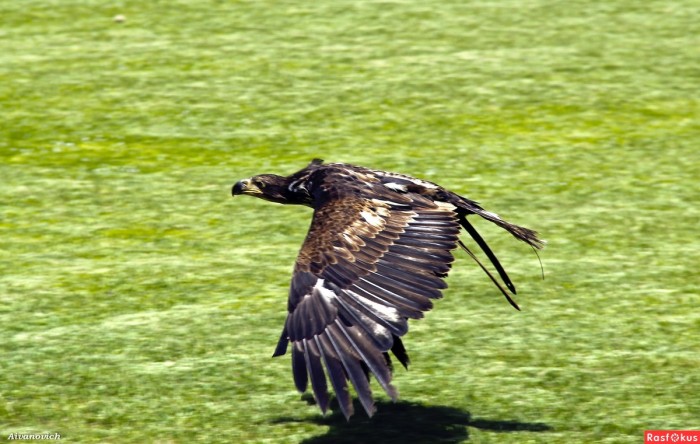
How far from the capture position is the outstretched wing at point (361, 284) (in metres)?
5.94

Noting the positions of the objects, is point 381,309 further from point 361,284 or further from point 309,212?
point 309,212

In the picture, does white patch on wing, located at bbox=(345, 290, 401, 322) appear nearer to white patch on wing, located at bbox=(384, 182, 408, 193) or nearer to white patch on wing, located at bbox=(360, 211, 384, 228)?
white patch on wing, located at bbox=(360, 211, 384, 228)

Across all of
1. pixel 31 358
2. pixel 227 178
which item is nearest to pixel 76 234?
pixel 227 178

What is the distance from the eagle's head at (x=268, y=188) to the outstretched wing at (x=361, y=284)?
44.7 inches

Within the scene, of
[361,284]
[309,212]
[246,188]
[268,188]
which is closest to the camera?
[361,284]

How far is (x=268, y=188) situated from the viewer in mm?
8828

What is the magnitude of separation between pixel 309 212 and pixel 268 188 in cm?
267

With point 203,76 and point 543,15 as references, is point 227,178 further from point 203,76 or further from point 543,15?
point 543,15

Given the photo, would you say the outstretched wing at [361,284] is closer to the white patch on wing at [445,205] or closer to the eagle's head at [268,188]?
the white patch on wing at [445,205]

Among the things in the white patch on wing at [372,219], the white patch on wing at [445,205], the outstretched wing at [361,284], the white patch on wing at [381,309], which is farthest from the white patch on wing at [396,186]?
the white patch on wing at [381,309]

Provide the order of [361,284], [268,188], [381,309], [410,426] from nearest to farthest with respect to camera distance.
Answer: [381,309] < [361,284] < [410,426] < [268,188]

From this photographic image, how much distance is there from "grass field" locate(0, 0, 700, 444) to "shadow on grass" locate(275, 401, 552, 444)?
22 mm

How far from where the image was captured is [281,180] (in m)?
8.76

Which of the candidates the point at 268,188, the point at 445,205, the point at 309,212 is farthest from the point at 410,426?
the point at 309,212
